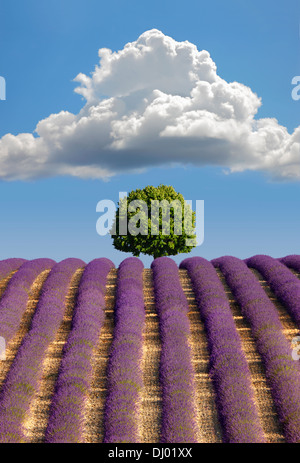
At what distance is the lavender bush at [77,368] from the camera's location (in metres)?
9.73

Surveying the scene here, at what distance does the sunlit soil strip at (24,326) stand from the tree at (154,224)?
17.9 m

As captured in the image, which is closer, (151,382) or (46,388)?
(151,382)

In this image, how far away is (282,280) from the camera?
56.8 feet

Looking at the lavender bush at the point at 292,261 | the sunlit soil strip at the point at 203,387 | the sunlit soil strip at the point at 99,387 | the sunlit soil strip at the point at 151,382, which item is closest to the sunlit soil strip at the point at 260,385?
the sunlit soil strip at the point at 203,387

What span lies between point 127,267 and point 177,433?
35.0ft

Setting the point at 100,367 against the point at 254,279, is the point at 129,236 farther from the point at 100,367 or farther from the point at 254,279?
the point at 100,367

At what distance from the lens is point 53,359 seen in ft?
41.6

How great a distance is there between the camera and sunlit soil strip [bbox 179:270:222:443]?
9516 millimetres

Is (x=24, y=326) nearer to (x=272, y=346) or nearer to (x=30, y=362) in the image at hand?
(x=30, y=362)

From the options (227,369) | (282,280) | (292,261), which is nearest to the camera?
(227,369)

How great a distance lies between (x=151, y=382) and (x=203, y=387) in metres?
1.41

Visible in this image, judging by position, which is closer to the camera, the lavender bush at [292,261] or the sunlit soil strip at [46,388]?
the sunlit soil strip at [46,388]

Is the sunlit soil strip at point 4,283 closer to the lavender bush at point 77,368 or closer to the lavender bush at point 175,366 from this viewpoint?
the lavender bush at point 77,368

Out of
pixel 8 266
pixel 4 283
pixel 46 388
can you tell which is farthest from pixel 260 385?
pixel 8 266
